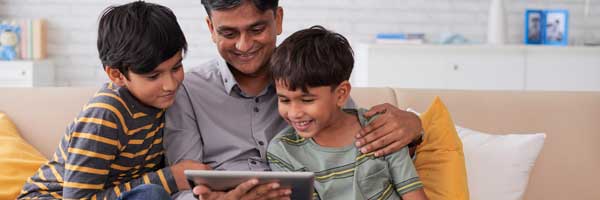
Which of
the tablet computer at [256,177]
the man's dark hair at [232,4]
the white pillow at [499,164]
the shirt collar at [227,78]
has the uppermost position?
the man's dark hair at [232,4]

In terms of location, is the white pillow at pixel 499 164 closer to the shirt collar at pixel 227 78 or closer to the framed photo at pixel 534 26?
the shirt collar at pixel 227 78

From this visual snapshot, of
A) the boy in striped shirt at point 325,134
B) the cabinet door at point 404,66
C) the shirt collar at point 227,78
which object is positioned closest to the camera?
the boy in striped shirt at point 325,134

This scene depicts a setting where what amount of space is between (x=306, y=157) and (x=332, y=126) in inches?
3.9

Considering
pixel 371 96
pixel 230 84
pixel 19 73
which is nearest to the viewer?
pixel 230 84

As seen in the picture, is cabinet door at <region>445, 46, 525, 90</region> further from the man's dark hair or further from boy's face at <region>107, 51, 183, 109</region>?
boy's face at <region>107, 51, 183, 109</region>

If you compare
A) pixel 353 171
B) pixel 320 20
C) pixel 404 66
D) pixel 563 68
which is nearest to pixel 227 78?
pixel 353 171

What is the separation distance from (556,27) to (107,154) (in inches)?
158

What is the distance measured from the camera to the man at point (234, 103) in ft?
6.87

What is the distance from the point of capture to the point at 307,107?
1964mm

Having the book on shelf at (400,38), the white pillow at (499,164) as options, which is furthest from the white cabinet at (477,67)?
the white pillow at (499,164)

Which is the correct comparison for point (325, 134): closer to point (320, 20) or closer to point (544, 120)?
point (544, 120)

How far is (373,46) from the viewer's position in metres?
4.91

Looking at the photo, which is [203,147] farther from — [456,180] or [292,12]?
[292,12]

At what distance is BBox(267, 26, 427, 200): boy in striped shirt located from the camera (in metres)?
1.96
